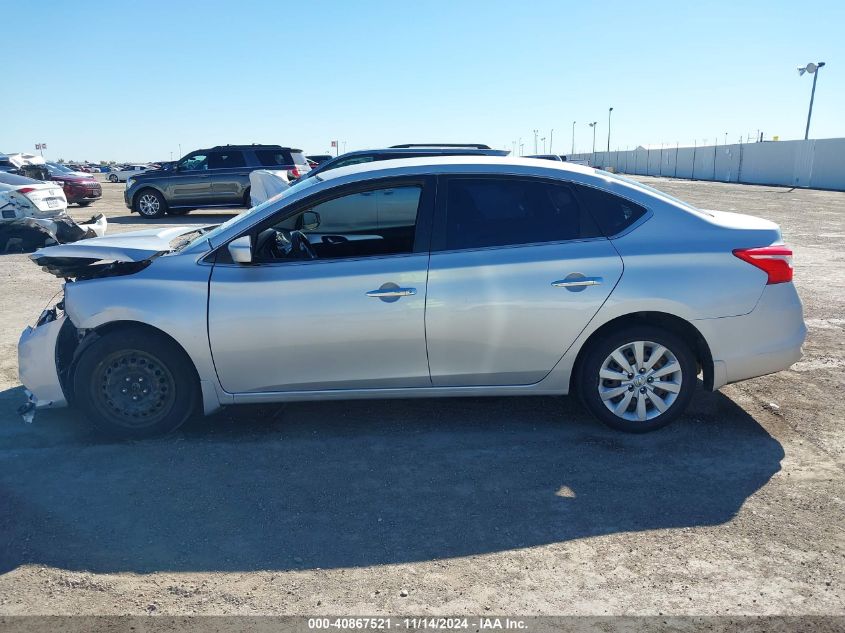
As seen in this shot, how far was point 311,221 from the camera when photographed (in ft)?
17.7

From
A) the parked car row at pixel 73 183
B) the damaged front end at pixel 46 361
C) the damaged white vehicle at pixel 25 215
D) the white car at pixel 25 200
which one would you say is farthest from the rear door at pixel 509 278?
the parked car row at pixel 73 183

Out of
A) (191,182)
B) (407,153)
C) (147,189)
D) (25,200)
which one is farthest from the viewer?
(147,189)

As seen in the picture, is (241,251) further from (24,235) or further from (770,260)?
(24,235)

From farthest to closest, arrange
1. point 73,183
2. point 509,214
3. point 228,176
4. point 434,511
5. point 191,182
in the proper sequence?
1. point 73,183
2. point 191,182
3. point 228,176
4. point 509,214
5. point 434,511

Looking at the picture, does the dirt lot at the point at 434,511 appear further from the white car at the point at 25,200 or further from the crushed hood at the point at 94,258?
the white car at the point at 25,200

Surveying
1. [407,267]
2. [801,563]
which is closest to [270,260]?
[407,267]

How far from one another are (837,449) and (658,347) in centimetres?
126

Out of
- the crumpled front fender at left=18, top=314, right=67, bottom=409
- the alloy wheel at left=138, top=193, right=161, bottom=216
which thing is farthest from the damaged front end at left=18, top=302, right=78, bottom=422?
the alloy wheel at left=138, top=193, right=161, bottom=216

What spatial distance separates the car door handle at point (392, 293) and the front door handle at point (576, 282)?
90cm

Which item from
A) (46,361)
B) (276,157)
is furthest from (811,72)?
(46,361)

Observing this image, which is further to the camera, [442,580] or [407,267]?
[407,267]

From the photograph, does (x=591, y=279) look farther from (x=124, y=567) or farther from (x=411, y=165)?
(x=124, y=567)

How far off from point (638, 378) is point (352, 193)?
2.22m

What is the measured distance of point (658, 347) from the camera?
449 cm
